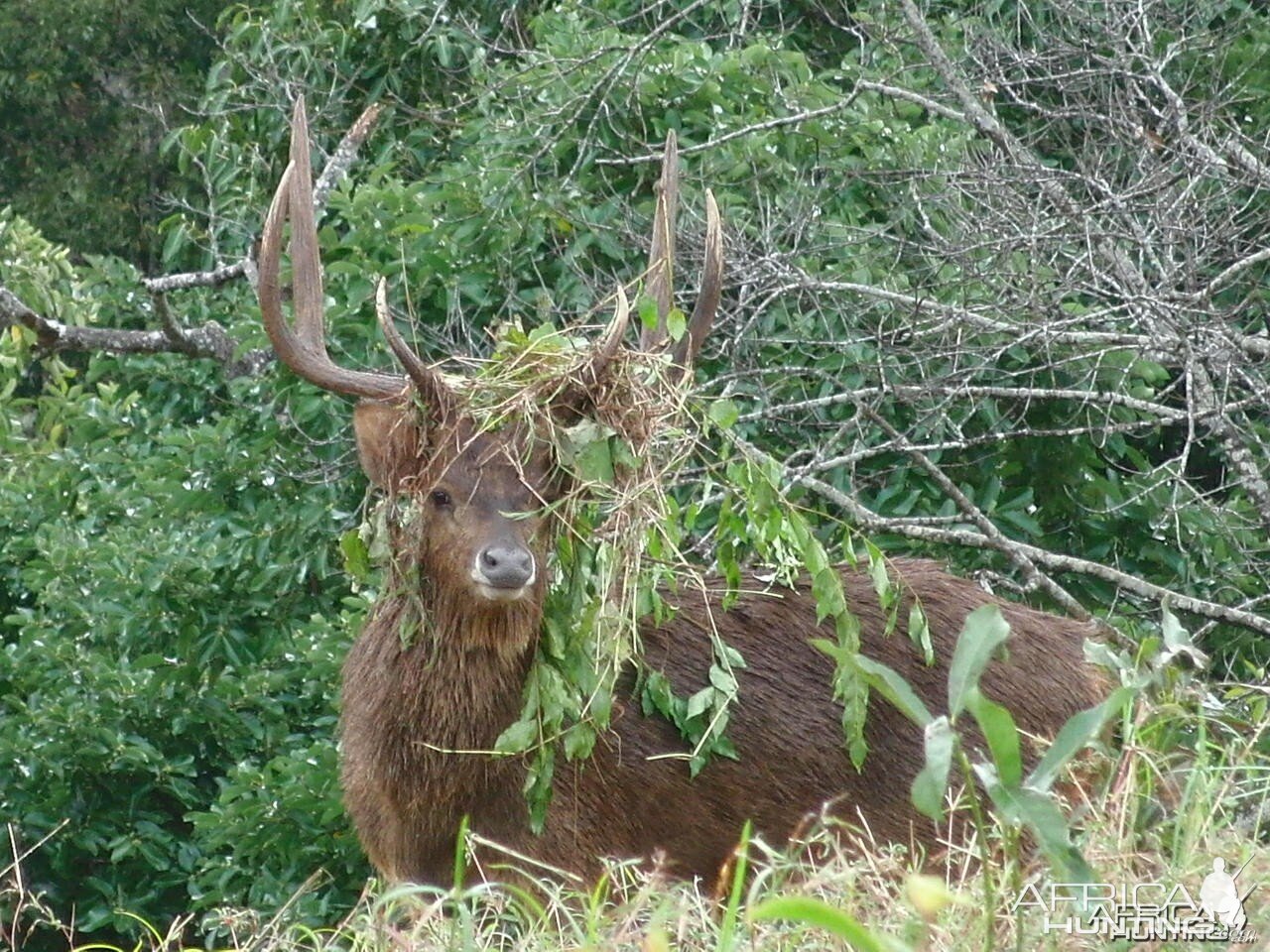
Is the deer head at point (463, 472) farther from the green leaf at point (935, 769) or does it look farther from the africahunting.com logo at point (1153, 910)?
the green leaf at point (935, 769)

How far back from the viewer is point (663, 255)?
584 centimetres

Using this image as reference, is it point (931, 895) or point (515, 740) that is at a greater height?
point (931, 895)

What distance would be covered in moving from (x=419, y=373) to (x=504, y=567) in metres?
0.55

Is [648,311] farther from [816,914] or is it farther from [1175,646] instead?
[816,914]

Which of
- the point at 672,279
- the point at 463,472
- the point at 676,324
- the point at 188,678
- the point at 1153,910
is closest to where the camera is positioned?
the point at 1153,910

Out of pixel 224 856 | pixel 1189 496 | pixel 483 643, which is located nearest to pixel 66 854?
pixel 224 856

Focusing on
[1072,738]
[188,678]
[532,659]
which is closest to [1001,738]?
[1072,738]

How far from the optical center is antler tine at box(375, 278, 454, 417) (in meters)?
4.95

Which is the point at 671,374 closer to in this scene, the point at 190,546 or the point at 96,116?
the point at 190,546

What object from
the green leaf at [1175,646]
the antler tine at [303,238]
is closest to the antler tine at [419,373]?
the antler tine at [303,238]

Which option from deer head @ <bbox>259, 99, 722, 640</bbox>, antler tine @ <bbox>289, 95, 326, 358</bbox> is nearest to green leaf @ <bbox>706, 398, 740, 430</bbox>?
deer head @ <bbox>259, 99, 722, 640</bbox>

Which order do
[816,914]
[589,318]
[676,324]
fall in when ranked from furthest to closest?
[589,318], [676,324], [816,914]

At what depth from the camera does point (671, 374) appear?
Result: 5.64 m

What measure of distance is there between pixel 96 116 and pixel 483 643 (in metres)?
10.9
